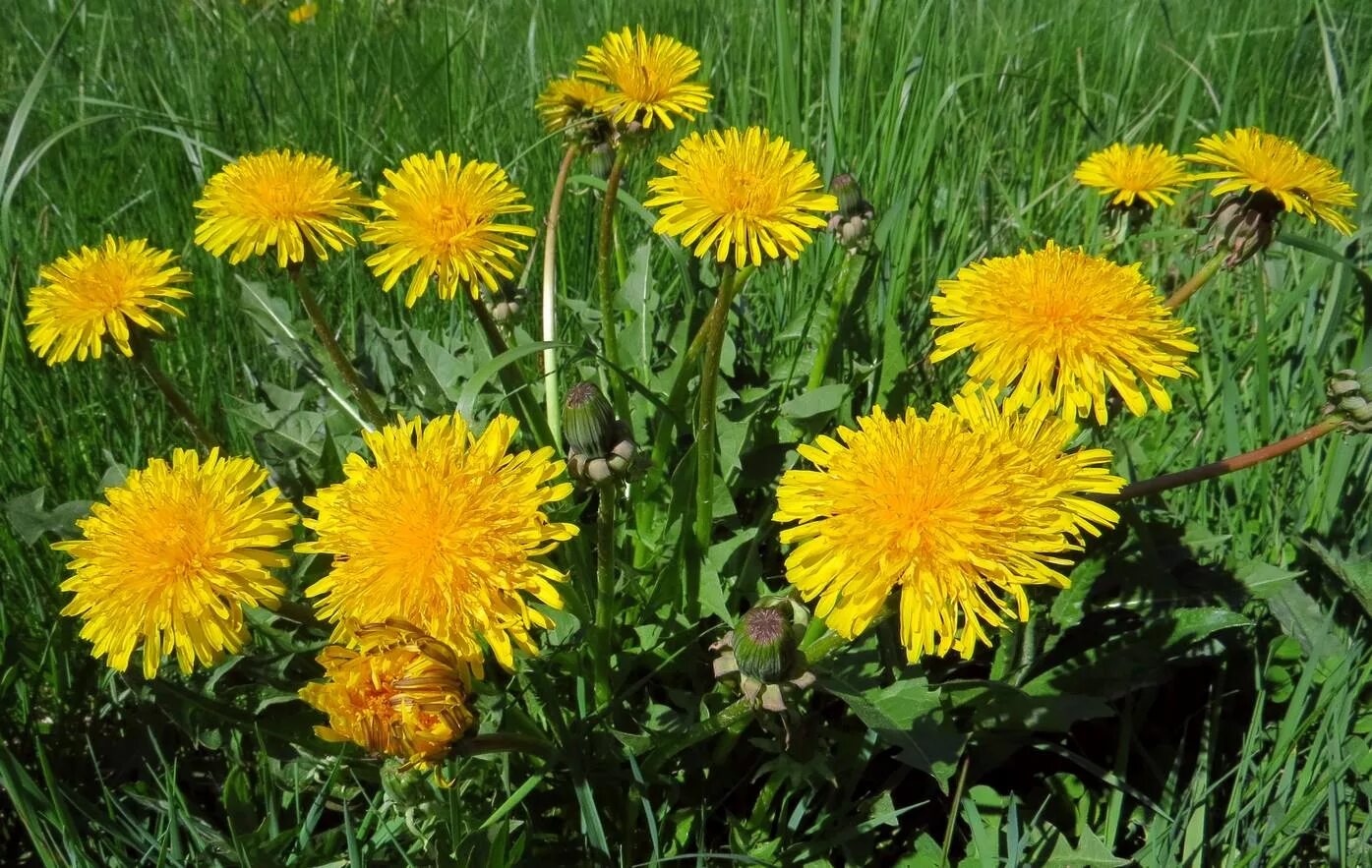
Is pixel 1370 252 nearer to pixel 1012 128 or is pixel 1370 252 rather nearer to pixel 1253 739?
pixel 1012 128

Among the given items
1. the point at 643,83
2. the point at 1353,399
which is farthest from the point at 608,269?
the point at 1353,399

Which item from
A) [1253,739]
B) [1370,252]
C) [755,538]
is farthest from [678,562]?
[1370,252]

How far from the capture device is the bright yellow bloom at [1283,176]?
122cm

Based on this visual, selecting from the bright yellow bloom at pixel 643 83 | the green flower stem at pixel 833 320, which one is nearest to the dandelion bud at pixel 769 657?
the green flower stem at pixel 833 320

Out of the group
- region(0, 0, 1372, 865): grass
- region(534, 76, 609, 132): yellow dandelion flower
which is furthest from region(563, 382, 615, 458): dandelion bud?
region(534, 76, 609, 132): yellow dandelion flower

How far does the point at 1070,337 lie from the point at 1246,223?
495mm

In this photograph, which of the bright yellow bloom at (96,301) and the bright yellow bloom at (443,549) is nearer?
the bright yellow bloom at (443,549)

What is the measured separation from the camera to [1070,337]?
1.00 meters

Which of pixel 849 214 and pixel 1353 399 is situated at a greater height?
pixel 849 214

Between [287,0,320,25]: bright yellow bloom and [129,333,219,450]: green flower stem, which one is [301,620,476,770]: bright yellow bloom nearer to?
[129,333,219,450]: green flower stem

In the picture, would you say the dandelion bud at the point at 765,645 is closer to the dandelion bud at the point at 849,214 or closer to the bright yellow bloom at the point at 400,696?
the bright yellow bloom at the point at 400,696

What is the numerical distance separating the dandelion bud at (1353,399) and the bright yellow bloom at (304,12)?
322 centimetres

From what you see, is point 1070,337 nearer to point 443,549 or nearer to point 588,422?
point 588,422

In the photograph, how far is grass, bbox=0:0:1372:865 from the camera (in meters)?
1.10
